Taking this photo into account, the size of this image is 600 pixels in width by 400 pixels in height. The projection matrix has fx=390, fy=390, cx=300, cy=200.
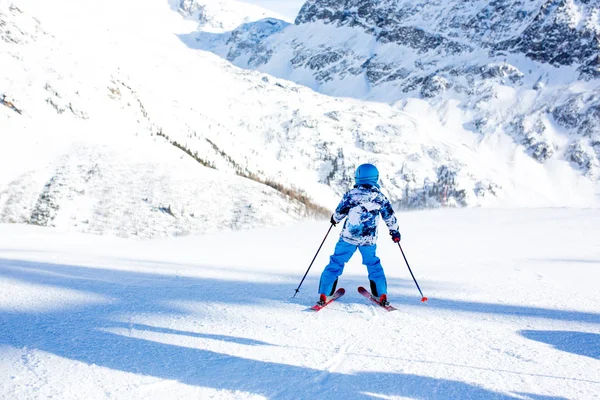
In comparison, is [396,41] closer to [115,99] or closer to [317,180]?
[317,180]

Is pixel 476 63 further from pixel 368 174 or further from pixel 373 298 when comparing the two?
pixel 373 298

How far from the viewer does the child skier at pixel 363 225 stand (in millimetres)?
4934

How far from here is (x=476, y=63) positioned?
133875 mm

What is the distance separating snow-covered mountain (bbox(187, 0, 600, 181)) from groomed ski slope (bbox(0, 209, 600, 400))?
116044 mm

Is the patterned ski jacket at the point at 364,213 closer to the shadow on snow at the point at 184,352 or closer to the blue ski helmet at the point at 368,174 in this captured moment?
the blue ski helmet at the point at 368,174

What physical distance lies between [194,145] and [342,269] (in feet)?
212

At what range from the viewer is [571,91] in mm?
113500

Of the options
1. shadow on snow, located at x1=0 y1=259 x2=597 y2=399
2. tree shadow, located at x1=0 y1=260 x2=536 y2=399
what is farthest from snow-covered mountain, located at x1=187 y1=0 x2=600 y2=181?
tree shadow, located at x1=0 y1=260 x2=536 y2=399

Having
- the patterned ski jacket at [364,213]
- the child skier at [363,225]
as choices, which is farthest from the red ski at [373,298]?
the patterned ski jacket at [364,213]

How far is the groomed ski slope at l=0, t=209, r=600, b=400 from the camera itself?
2.80 meters

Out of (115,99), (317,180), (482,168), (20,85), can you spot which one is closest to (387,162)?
(317,180)

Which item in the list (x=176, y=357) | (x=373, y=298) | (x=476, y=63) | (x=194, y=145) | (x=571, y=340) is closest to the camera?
(x=176, y=357)

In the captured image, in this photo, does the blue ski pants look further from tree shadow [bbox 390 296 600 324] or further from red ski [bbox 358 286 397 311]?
tree shadow [bbox 390 296 600 324]

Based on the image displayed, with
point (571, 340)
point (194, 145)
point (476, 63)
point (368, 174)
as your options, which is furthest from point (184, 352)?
point (476, 63)
